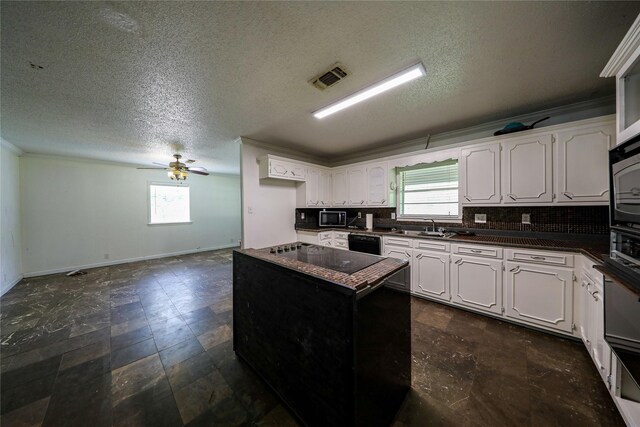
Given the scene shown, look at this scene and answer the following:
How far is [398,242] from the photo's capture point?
3.15 m

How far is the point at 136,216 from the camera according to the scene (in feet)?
17.6

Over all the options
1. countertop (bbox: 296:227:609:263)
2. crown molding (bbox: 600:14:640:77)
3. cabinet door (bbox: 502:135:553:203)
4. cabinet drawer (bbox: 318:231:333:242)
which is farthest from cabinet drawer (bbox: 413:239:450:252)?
crown molding (bbox: 600:14:640:77)

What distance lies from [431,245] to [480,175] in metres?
1.15

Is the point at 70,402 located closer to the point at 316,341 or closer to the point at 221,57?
the point at 316,341

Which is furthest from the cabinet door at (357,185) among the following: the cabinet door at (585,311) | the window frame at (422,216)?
the cabinet door at (585,311)

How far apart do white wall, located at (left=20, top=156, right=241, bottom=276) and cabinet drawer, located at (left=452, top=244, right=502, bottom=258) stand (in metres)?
6.80

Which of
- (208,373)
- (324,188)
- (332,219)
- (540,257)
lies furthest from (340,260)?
(324,188)

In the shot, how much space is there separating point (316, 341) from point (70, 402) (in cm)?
192

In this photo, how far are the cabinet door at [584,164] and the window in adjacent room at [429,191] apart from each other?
1.05 meters

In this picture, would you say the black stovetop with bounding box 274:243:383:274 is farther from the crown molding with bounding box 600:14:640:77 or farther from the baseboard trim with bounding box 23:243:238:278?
the baseboard trim with bounding box 23:243:238:278

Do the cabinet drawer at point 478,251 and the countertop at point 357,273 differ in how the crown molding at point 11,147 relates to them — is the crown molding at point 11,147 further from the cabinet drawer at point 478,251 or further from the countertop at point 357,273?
the cabinet drawer at point 478,251

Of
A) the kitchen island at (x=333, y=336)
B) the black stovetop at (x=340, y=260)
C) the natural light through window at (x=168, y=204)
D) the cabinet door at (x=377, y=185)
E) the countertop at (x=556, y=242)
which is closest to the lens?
the kitchen island at (x=333, y=336)

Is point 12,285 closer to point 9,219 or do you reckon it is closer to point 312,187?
point 9,219

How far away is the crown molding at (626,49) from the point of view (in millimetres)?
1144
